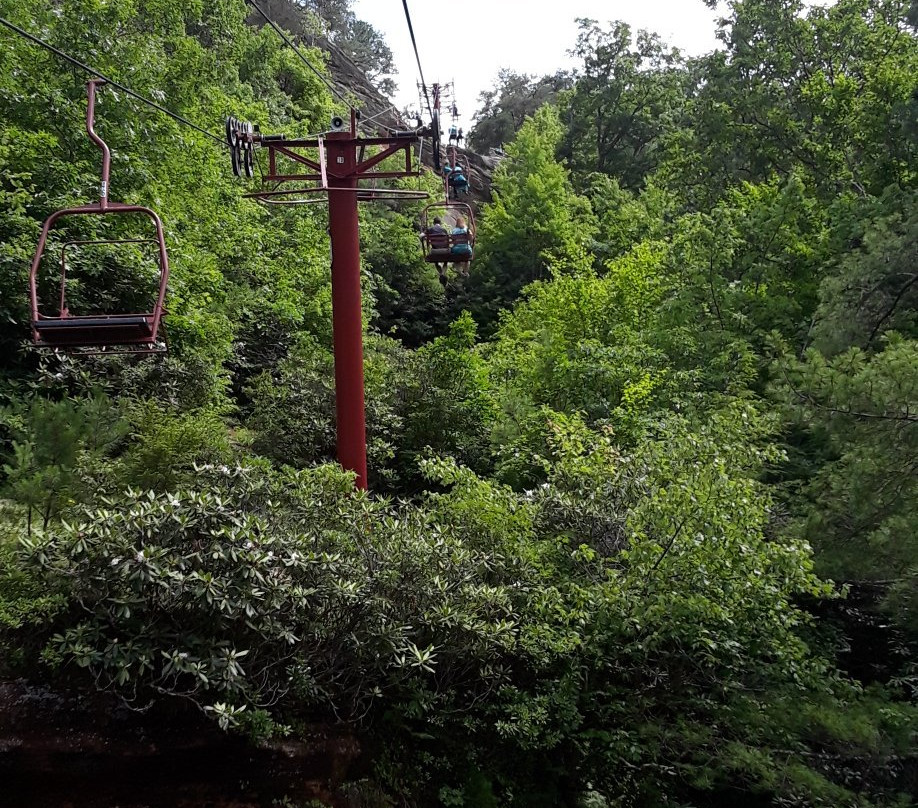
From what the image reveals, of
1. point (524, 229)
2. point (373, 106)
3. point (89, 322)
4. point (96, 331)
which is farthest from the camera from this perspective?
point (373, 106)

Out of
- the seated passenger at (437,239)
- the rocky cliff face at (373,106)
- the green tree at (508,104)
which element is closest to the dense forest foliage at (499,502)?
the seated passenger at (437,239)

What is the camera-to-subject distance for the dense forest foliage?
563 cm

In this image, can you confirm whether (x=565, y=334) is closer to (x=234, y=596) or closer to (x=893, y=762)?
(x=893, y=762)

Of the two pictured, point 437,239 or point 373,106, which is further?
point 373,106

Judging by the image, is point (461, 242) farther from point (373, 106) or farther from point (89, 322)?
point (373, 106)

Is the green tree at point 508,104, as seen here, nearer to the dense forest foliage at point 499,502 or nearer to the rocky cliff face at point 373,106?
the rocky cliff face at point 373,106

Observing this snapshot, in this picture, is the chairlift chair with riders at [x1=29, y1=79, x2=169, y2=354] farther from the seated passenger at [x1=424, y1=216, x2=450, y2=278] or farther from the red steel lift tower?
the seated passenger at [x1=424, y1=216, x2=450, y2=278]

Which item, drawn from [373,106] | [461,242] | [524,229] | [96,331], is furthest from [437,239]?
[373,106]

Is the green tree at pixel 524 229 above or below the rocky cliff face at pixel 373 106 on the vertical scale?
below

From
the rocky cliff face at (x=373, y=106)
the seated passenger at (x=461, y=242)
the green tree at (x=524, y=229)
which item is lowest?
the seated passenger at (x=461, y=242)

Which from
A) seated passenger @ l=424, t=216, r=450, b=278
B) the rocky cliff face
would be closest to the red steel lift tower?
seated passenger @ l=424, t=216, r=450, b=278

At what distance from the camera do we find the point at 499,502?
302 inches

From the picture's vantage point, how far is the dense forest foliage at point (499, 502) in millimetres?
5629

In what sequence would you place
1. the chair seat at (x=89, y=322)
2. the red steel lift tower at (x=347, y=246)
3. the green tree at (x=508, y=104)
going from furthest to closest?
the green tree at (x=508, y=104) → the red steel lift tower at (x=347, y=246) → the chair seat at (x=89, y=322)
